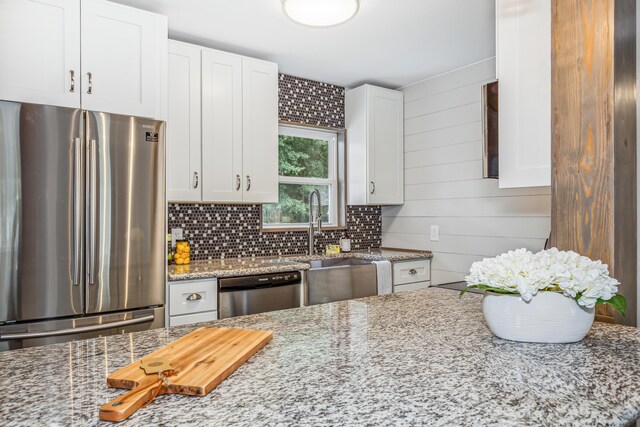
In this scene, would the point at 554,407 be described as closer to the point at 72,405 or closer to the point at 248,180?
the point at 72,405

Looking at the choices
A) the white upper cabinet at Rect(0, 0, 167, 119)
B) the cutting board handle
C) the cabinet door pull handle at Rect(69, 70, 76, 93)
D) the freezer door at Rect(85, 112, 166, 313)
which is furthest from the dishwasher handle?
the cutting board handle

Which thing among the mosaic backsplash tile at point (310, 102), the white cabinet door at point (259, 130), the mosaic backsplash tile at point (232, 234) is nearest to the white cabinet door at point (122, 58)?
the white cabinet door at point (259, 130)

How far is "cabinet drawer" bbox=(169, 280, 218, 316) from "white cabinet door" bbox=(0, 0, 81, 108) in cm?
115

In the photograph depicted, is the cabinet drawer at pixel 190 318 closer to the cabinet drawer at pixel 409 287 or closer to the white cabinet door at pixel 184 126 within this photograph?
the white cabinet door at pixel 184 126

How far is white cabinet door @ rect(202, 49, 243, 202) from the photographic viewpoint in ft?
9.80

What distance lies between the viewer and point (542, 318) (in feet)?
3.51

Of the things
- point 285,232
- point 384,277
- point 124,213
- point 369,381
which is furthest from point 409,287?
point 369,381

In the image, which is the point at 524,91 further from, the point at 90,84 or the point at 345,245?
the point at 345,245

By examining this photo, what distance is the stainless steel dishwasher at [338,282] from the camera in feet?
10.1

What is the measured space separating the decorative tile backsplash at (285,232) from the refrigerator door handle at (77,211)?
3.40 feet

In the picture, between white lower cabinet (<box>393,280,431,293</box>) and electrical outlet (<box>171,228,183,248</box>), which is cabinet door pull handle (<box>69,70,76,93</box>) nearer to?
electrical outlet (<box>171,228,183,248</box>)

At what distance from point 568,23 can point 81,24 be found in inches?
91.0

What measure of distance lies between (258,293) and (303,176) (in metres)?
1.47

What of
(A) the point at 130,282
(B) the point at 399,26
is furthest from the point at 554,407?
(B) the point at 399,26
